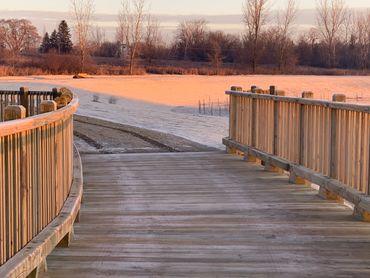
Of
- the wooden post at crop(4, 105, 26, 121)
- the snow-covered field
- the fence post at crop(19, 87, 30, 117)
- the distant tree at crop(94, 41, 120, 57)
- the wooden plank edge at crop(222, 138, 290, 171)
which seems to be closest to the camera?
the wooden post at crop(4, 105, 26, 121)

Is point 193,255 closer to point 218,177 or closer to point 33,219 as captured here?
point 33,219

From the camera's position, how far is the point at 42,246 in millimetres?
5176

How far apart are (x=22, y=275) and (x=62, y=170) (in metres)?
2.03

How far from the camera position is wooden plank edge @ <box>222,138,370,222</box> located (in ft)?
24.0

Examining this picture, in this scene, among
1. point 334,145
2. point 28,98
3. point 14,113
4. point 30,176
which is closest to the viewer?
point 14,113

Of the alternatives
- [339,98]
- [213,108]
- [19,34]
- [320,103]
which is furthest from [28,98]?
[19,34]

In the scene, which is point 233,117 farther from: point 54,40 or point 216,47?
point 54,40

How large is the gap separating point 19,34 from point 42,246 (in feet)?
421

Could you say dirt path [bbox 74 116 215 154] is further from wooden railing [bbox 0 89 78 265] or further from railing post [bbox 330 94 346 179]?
wooden railing [bbox 0 89 78 265]

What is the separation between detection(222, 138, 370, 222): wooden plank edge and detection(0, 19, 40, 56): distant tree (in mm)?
114098

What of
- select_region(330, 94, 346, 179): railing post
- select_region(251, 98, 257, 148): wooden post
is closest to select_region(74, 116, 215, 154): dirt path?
select_region(251, 98, 257, 148): wooden post

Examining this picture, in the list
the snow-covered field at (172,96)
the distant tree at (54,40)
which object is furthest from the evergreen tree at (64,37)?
the snow-covered field at (172,96)

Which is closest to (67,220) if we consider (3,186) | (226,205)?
(3,186)

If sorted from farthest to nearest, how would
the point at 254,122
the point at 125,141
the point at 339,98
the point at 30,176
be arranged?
the point at 125,141 < the point at 254,122 < the point at 339,98 < the point at 30,176
